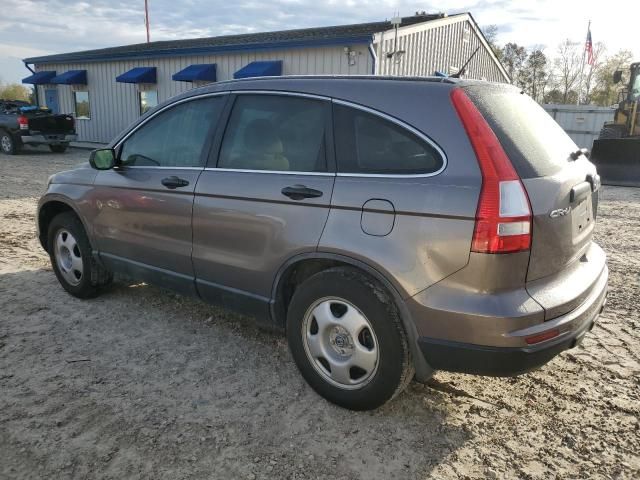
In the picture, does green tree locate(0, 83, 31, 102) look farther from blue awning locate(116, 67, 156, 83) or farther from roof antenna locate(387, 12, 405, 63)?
roof antenna locate(387, 12, 405, 63)

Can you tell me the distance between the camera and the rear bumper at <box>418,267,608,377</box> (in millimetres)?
2268

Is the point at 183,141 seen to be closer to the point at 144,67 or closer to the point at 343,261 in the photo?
the point at 343,261

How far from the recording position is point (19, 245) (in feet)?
20.2

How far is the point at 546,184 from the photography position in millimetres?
2350

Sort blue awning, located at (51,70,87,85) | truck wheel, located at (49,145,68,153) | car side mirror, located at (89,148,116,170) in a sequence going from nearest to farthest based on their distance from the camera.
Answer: car side mirror, located at (89,148,116,170) → truck wheel, located at (49,145,68,153) → blue awning, located at (51,70,87,85)

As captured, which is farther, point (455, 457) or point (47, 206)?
point (47, 206)

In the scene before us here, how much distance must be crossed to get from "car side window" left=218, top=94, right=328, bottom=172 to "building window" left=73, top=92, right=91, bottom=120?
72.3ft

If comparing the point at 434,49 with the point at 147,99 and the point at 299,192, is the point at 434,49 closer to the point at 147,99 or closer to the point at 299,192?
the point at 147,99

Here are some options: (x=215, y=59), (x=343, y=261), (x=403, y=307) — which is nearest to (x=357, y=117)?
(x=343, y=261)

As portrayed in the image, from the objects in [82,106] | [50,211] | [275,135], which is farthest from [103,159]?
[82,106]

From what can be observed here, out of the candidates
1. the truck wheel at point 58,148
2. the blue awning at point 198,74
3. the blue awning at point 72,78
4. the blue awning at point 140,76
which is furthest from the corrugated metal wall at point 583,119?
the blue awning at point 72,78

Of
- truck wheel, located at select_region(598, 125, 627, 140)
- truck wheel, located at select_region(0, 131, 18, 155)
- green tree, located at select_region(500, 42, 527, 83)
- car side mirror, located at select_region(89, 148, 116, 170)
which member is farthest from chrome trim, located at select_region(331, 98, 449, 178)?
green tree, located at select_region(500, 42, 527, 83)

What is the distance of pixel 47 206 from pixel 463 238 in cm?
384

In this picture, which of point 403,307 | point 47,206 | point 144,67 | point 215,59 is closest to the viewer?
point 403,307
